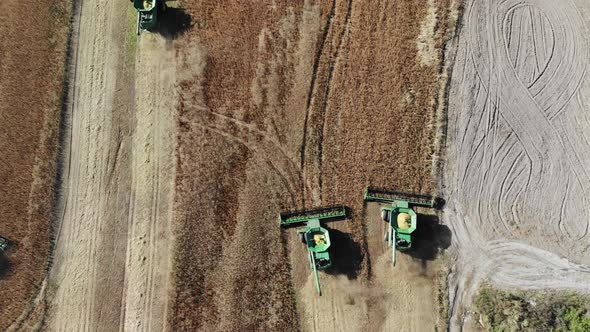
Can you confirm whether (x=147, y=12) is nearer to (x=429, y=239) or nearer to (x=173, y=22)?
(x=173, y=22)

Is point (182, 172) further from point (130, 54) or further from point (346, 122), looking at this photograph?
point (346, 122)

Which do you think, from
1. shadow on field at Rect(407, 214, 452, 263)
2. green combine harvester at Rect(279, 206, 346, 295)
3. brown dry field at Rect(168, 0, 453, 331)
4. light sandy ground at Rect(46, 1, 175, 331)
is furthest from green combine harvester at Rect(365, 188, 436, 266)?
light sandy ground at Rect(46, 1, 175, 331)

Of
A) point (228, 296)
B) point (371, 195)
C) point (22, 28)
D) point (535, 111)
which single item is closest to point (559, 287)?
point (535, 111)

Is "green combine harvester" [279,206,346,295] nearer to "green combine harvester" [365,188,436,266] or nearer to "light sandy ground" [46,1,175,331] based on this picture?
"green combine harvester" [365,188,436,266]

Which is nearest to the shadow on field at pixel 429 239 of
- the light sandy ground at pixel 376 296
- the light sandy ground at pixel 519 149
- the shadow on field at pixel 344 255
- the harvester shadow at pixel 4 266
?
the light sandy ground at pixel 376 296

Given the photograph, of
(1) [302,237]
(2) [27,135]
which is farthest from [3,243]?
(1) [302,237]

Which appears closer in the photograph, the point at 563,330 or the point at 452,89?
the point at 563,330
